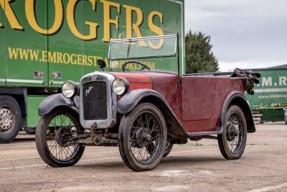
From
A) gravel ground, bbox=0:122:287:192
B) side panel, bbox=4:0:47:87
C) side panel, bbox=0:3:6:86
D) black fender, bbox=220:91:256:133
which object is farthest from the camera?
side panel, bbox=4:0:47:87

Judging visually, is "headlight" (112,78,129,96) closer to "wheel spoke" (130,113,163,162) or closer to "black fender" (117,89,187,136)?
"black fender" (117,89,187,136)

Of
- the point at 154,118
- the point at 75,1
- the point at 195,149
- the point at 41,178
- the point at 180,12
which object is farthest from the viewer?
the point at 180,12

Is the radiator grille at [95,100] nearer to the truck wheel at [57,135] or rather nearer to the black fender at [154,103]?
the black fender at [154,103]

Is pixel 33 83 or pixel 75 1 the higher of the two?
pixel 75 1

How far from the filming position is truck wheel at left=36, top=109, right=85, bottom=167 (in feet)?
28.8

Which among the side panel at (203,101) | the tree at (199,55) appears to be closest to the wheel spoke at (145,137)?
the side panel at (203,101)

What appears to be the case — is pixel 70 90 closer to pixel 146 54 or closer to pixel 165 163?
pixel 146 54

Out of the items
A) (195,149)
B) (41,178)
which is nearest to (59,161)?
(41,178)

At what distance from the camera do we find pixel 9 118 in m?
15.4

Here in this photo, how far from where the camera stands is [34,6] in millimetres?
15570

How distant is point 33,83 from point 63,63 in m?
1.14

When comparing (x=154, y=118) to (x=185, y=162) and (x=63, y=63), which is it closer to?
(x=185, y=162)

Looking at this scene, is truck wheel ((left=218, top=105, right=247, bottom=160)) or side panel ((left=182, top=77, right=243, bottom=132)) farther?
truck wheel ((left=218, top=105, right=247, bottom=160))

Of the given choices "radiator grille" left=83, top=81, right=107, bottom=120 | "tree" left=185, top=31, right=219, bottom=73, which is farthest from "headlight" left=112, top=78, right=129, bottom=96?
"tree" left=185, top=31, right=219, bottom=73
